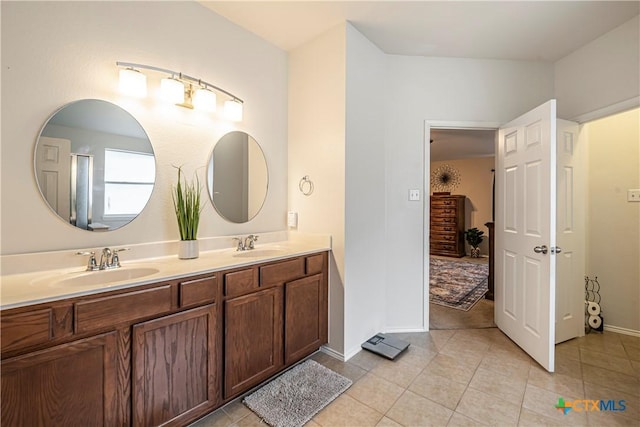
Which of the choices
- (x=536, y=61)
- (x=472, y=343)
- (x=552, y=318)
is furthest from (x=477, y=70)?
(x=472, y=343)

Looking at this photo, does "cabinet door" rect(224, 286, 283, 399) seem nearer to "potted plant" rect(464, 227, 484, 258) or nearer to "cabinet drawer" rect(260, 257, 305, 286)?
"cabinet drawer" rect(260, 257, 305, 286)

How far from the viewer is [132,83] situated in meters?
1.60

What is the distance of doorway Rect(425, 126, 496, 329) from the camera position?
3.40 m

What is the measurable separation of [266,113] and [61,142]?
4.59ft

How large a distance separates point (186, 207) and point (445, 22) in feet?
7.65

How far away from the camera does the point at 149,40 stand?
174 centimetres

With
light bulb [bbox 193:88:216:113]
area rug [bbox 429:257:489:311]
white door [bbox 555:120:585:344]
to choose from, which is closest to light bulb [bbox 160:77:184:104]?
light bulb [bbox 193:88:216:113]

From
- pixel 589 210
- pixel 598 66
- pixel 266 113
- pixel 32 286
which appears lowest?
pixel 32 286

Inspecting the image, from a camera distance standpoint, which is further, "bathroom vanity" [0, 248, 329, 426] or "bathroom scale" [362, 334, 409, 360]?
"bathroom scale" [362, 334, 409, 360]

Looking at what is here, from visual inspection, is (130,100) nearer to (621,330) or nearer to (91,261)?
(91,261)

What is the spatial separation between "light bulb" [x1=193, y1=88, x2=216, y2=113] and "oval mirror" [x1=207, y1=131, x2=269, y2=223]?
254 mm

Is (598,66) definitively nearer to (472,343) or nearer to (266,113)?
(472,343)

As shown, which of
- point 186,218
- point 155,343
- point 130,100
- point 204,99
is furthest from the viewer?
point 204,99

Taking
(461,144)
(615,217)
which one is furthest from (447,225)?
(615,217)
